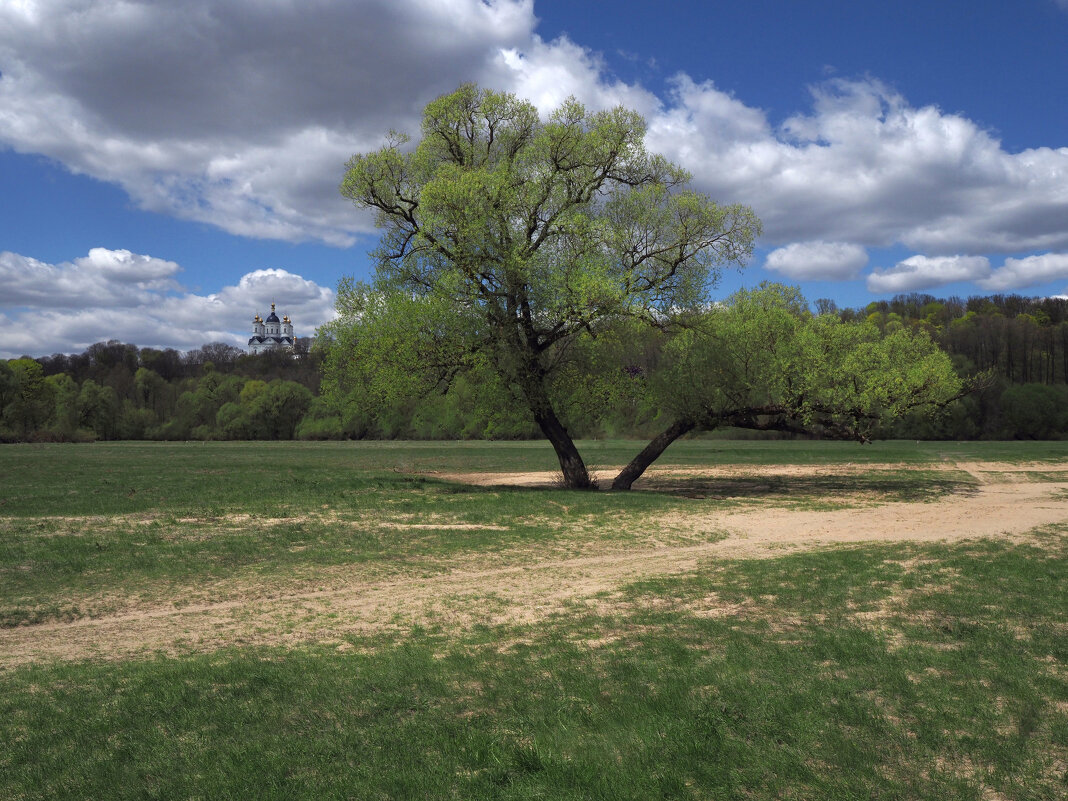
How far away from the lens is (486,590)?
41.6 ft

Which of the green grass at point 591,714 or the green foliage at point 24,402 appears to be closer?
the green grass at point 591,714

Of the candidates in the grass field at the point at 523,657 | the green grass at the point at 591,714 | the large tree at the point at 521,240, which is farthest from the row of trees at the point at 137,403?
the green grass at the point at 591,714

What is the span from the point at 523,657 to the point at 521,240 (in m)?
20.4

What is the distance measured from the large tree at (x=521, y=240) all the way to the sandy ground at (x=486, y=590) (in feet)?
28.7

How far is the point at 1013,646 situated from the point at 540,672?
564cm

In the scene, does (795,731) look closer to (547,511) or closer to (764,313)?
(547,511)

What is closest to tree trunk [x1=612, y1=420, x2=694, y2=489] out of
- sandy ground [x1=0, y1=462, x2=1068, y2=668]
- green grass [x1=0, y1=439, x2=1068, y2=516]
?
sandy ground [x1=0, y1=462, x2=1068, y2=668]

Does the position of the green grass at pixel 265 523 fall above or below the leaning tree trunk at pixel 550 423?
below

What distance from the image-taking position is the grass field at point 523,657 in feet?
18.6

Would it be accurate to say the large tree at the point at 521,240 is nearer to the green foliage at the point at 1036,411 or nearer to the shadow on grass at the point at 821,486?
the shadow on grass at the point at 821,486

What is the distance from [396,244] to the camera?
28.7 metres

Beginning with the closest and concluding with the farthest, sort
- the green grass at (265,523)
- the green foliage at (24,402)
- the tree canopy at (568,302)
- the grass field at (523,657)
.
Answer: the grass field at (523,657), the green grass at (265,523), the tree canopy at (568,302), the green foliage at (24,402)

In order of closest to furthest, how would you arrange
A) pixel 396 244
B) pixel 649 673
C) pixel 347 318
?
pixel 649 673
pixel 347 318
pixel 396 244

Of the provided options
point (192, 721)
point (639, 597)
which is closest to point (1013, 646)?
point (639, 597)
